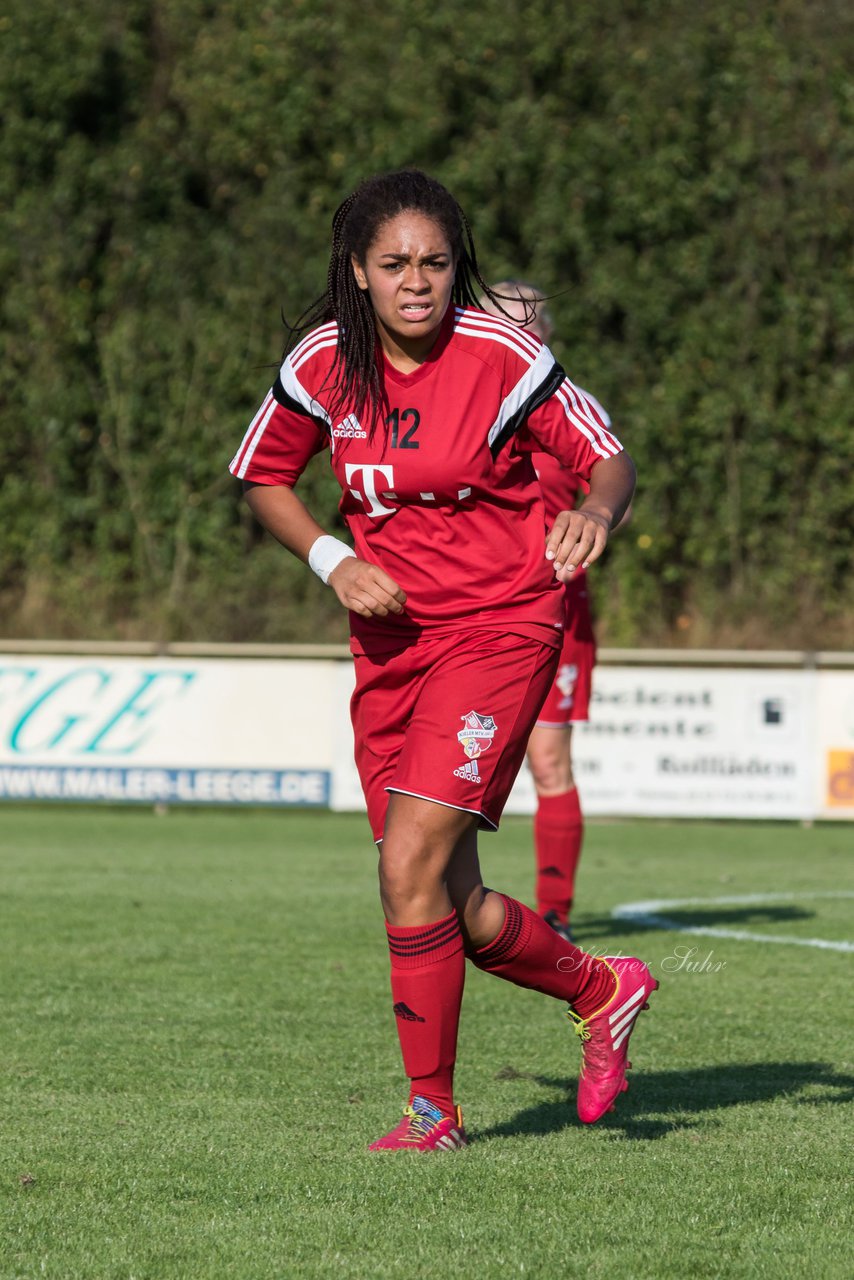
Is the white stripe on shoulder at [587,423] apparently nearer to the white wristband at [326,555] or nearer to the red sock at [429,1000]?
the white wristband at [326,555]

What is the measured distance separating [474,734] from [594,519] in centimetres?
56

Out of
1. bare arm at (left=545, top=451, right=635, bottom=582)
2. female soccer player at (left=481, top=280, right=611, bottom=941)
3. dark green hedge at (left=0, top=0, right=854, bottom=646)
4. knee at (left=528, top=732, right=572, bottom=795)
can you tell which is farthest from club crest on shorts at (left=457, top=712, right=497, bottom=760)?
dark green hedge at (left=0, top=0, right=854, bottom=646)

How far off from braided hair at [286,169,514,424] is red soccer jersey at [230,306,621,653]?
4cm

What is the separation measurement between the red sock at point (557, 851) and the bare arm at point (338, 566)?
3.53 metres

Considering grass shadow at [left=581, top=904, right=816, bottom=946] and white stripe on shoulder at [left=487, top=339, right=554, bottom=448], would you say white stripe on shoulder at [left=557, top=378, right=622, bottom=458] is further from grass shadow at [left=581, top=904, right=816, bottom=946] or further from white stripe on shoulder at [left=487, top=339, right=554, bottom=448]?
grass shadow at [left=581, top=904, right=816, bottom=946]

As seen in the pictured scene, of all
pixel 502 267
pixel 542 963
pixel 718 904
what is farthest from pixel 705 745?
pixel 542 963

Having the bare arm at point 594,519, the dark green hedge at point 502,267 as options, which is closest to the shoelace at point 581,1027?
the bare arm at point 594,519

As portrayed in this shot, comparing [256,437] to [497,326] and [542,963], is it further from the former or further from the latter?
[542,963]

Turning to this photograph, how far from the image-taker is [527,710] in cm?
402

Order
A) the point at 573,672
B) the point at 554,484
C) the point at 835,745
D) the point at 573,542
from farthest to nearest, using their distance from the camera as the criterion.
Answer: the point at 835,745, the point at 573,672, the point at 554,484, the point at 573,542

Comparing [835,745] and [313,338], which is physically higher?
[313,338]

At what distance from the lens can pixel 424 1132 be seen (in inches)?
153

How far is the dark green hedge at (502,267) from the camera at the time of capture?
21891mm

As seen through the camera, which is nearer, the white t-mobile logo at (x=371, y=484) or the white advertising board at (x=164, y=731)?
the white t-mobile logo at (x=371, y=484)
